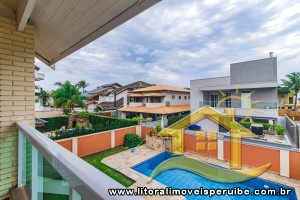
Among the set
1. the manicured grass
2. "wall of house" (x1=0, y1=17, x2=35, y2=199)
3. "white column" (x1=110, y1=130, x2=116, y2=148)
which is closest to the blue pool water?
the manicured grass

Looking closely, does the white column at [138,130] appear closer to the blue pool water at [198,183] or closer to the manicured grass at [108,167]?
the manicured grass at [108,167]

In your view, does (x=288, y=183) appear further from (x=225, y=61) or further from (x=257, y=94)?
(x=225, y=61)

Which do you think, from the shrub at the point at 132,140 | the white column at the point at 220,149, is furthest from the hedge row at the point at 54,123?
the white column at the point at 220,149

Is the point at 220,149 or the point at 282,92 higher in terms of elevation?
the point at 282,92

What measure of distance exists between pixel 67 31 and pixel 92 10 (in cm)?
103

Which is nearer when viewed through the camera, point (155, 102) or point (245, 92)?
point (245, 92)

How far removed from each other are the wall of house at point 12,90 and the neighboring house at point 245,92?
14.2 m

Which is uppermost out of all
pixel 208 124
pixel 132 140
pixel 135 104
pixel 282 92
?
pixel 282 92

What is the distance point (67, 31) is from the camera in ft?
9.58

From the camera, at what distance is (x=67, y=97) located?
1884 cm

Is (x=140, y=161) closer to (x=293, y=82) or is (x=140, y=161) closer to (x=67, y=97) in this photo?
(x=67, y=97)

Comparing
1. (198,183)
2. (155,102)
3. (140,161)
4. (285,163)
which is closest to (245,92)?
(285,163)

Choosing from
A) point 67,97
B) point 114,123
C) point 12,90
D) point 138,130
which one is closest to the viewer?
point 12,90

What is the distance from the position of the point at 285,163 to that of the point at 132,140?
9.46 meters
